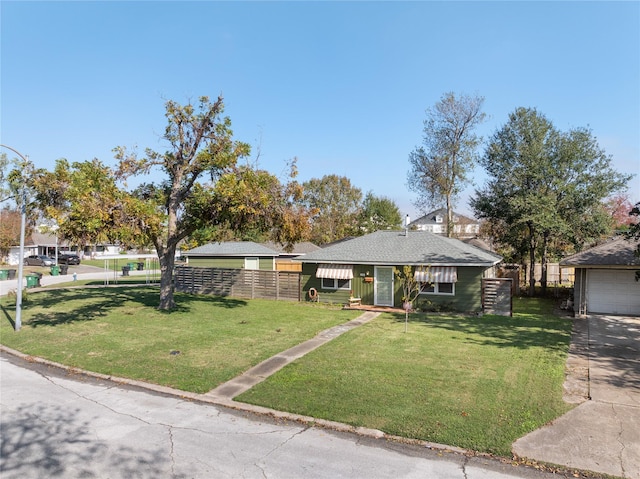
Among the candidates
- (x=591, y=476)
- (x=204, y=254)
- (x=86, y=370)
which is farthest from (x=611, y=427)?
(x=204, y=254)

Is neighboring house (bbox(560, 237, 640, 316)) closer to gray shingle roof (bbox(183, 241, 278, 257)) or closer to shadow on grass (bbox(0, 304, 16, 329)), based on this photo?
gray shingle roof (bbox(183, 241, 278, 257))

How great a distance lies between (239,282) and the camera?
23734 mm

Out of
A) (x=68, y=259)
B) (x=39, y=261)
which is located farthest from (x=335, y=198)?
(x=39, y=261)

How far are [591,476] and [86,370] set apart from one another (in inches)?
400

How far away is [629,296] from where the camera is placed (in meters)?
17.9

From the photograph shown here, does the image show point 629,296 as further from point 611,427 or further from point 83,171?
point 83,171

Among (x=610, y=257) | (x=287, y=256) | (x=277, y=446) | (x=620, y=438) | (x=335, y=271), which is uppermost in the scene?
(x=610, y=257)

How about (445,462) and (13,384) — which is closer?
(445,462)

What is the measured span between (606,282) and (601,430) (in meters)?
Result: 14.3

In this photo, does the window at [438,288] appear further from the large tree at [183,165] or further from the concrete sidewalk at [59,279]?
the concrete sidewalk at [59,279]

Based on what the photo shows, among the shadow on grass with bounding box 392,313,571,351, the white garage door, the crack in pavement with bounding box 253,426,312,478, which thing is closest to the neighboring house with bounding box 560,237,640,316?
the white garage door

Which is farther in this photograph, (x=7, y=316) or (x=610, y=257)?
(x=610, y=257)

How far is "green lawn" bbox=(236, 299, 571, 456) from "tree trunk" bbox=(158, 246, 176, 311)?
28.6ft

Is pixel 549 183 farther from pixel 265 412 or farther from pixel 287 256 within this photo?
pixel 265 412
